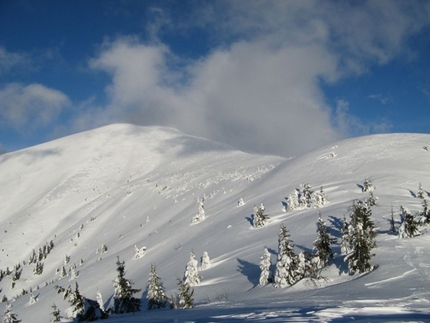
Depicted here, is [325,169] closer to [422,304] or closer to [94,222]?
[422,304]

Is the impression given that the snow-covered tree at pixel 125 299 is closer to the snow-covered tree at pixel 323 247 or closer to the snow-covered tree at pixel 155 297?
the snow-covered tree at pixel 155 297

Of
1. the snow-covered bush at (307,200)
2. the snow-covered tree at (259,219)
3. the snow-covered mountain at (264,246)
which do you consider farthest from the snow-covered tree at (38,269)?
the snow-covered bush at (307,200)

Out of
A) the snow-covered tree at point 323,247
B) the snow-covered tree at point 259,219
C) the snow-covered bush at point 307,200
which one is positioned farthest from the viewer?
the snow-covered bush at point 307,200

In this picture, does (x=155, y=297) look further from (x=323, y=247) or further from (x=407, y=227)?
(x=407, y=227)

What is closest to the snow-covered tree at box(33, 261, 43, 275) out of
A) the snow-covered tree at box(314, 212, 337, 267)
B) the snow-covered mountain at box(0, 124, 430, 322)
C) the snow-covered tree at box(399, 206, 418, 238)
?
the snow-covered mountain at box(0, 124, 430, 322)

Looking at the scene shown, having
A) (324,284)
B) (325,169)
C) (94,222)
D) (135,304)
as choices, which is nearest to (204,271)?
(135,304)

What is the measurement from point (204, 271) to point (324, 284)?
21.8 meters

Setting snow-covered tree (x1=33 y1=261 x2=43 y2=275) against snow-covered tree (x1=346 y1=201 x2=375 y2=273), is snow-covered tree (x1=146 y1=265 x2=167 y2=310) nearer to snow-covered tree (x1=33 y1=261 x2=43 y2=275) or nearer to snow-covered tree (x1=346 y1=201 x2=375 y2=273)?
snow-covered tree (x1=346 y1=201 x2=375 y2=273)

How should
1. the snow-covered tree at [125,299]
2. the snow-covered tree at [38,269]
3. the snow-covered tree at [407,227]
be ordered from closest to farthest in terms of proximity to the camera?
the snow-covered tree at [407,227], the snow-covered tree at [125,299], the snow-covered tree at [38,269]

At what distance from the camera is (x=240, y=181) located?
4336 inches

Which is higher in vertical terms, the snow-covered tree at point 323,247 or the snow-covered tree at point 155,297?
the snow-covered tree at point 323,247

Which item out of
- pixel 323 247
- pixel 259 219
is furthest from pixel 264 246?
pixel 323 247

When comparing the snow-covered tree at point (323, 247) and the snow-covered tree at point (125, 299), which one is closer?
the snow-covered tree at point (323, 247)

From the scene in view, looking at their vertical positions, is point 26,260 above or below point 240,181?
→ below
